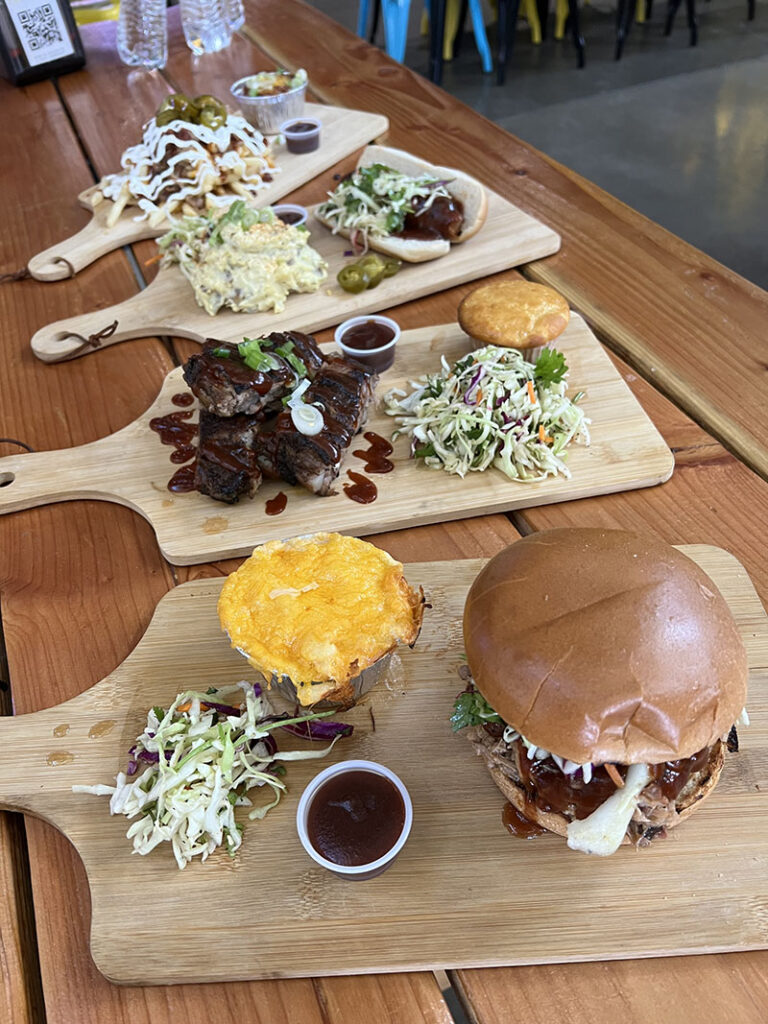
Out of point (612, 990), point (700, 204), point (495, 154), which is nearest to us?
point (612, 990)

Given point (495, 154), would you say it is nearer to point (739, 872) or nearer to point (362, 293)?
point (362, 293)

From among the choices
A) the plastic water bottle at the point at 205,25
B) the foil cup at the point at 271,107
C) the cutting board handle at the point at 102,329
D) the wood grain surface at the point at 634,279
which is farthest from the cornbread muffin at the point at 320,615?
the plastic water bottle at the point at 205,25

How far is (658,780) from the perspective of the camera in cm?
165

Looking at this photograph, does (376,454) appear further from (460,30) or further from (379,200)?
(460,30)

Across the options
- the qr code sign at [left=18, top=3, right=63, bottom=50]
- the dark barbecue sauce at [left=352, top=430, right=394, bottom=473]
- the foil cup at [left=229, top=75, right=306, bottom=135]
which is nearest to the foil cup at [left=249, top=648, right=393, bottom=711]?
the dark barbecue sauce at [left=352, top=430, right=394, bottom=473]

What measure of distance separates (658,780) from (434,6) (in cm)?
974

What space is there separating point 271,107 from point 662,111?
636cm

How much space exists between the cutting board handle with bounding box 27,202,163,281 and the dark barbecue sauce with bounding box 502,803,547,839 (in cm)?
326

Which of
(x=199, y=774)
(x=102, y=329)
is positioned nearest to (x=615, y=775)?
(x=199, y=774)

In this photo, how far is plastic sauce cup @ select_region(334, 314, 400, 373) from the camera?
2.91 meters

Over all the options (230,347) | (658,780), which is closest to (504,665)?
(658,780)

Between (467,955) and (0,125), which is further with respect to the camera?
(0,125)

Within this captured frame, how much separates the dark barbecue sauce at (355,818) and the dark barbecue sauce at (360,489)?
3.15ft

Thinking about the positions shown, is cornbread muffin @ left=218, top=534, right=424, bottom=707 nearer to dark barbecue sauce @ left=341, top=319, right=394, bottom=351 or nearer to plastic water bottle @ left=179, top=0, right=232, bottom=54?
dark barbecue sauce @ left=341, top=319, right=394, bottom=351
